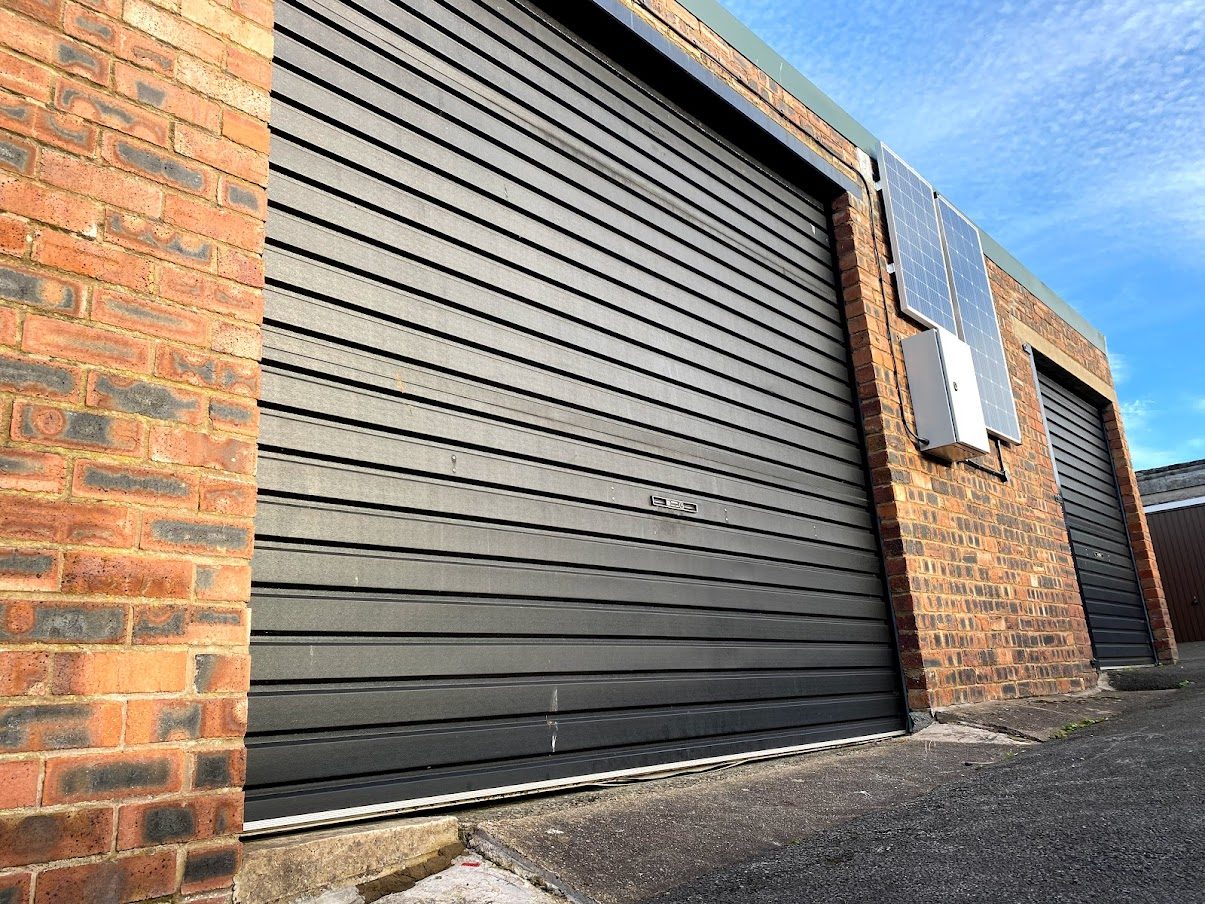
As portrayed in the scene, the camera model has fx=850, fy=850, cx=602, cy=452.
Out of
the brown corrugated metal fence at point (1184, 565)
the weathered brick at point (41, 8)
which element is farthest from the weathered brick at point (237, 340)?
the brown corrugated metal fence at point (1184, 565)

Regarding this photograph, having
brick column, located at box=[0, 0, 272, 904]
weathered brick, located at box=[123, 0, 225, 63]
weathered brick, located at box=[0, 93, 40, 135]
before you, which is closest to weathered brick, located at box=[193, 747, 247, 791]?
brick column, located at box=[0, 0, 272, 904]

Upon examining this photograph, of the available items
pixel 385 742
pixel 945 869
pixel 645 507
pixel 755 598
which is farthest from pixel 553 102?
pixel 945 869

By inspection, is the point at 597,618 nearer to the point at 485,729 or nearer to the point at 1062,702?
the point at 485,729

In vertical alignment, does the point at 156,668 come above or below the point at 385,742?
above

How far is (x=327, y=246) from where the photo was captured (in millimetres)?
2713

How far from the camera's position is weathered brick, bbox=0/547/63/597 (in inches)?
63.5

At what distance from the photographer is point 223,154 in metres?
2.14

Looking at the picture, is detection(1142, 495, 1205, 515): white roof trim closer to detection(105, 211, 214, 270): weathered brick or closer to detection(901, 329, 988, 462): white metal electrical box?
detection(901, 329, 988, 462): white metal electrical box

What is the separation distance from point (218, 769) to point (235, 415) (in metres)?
0.79

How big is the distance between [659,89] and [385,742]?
3.53 metres

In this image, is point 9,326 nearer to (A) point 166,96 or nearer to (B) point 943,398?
(A) point 166,96

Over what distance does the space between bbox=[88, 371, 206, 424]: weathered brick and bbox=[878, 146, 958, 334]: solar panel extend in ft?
16.1

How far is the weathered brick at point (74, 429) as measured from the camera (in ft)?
5.54

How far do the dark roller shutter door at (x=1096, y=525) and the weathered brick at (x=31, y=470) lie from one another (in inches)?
341
